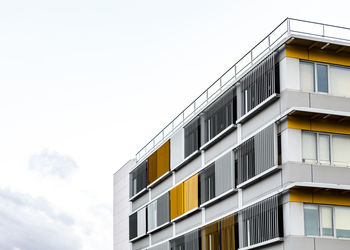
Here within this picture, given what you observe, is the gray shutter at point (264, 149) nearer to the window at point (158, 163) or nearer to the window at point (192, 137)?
the window at point (192, 137)

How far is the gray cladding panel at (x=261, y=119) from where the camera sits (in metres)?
47.2

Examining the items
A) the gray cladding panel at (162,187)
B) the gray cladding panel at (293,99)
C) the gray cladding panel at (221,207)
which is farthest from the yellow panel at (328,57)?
the gray cladding panel at (162,187)

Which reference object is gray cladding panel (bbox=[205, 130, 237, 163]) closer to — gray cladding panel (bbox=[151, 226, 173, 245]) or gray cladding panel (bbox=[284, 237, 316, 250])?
gray cladding panel (bbox=[284, 237, 316, 250])

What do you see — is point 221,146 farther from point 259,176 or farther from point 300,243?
point 300,243

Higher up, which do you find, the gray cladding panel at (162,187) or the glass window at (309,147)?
the gray cladding panel at (162,187)

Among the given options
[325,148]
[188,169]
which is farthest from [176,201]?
[325,148]

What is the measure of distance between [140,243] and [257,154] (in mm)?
32080

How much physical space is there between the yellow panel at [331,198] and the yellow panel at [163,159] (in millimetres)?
25134

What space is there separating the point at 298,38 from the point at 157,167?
29661mm

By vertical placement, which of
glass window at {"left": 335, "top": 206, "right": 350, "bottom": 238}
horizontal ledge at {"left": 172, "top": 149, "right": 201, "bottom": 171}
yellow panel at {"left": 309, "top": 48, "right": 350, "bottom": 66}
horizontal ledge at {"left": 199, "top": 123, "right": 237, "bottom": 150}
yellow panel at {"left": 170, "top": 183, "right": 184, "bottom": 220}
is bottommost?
glass window at {"left": 335, "top": 206, "right": 350, "bottom": 238}

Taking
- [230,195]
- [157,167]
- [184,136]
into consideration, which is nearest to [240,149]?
[230,195]

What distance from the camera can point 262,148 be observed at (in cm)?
4784

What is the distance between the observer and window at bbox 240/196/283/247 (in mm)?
45531

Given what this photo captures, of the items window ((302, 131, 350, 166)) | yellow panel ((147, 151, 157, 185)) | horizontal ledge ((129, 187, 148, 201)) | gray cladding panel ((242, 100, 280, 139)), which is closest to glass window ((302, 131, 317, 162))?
window ((302, 131, 350, 166))
